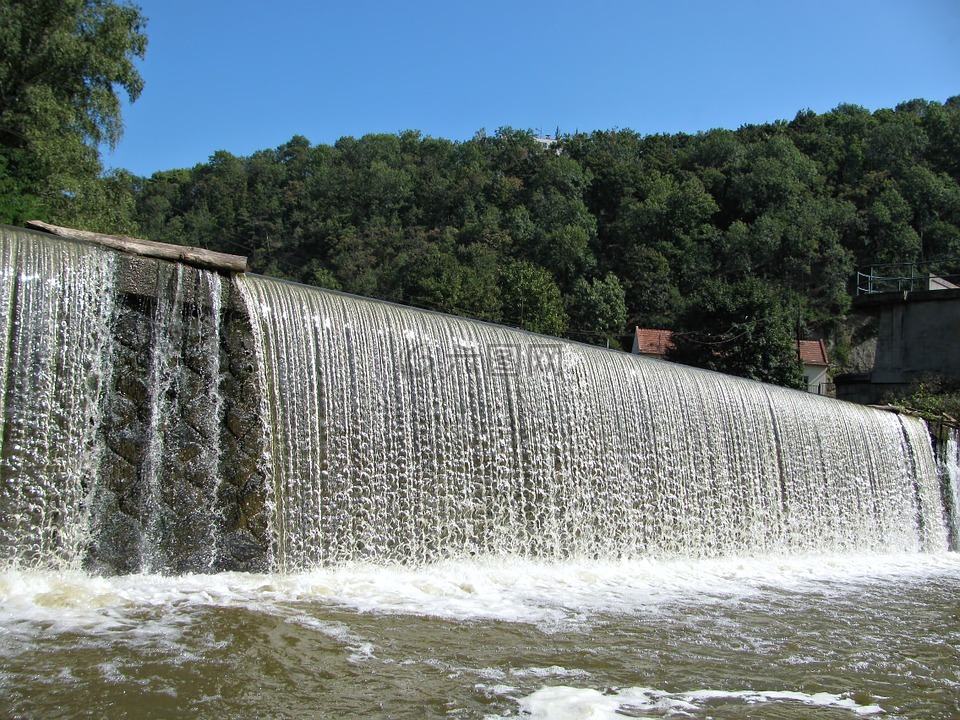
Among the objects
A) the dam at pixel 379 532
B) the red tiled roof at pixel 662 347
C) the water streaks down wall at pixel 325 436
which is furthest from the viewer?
the red tiled roof at pixel 662 347

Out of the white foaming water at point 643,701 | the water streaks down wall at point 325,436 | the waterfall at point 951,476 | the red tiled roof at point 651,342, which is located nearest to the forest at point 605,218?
the red tiled roof at point 651,342

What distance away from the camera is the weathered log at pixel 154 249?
824 cm

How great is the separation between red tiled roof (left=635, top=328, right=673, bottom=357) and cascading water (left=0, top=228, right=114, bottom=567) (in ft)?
121

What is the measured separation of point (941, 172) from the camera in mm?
68438

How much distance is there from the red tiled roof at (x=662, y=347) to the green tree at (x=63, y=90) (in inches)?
1127

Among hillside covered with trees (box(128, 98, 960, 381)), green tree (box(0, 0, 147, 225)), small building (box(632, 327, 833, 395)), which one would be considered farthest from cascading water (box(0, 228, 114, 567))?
small building (box(632, 327, 833, 395))

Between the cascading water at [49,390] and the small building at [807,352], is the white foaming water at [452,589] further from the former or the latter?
the small building at [807,352]

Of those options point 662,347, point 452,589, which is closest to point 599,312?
point 662,347

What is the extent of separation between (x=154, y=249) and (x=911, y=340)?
1972 centimetres

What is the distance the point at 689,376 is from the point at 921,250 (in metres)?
55.6

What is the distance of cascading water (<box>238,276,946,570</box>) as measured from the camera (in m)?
9.04

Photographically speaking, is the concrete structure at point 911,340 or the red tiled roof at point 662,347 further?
the red tiled roof at point 662,347

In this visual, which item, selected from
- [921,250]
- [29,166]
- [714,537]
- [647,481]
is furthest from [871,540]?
[921,250]

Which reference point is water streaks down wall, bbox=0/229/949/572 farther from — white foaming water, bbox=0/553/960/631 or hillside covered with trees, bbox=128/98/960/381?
hillside covered with trees, bbox=128/98/960/381
